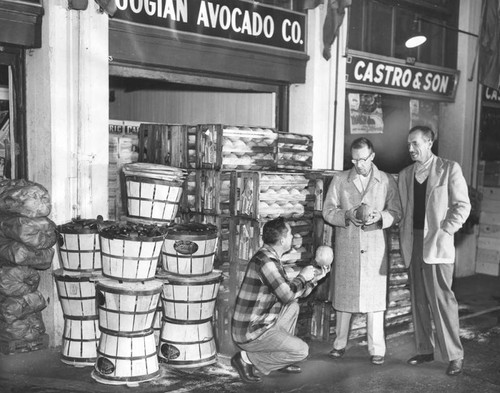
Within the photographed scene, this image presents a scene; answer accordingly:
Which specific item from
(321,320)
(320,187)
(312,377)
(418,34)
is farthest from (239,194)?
(418,34)

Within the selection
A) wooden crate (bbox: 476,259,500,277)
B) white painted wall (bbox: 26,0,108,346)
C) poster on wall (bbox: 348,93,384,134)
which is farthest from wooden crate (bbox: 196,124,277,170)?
wooden crate (bbox: 476,259,500,277)

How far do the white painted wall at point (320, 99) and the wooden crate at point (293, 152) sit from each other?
3.82 ft

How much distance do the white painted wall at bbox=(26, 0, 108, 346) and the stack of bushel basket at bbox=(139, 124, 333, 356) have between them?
3.30ft

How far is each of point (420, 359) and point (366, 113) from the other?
15.1 feet

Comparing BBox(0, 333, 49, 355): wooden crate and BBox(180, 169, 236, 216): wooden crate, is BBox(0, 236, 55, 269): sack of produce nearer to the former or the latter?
BBox(0, 333, 49, 355): wooden crate

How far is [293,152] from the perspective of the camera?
8562 mm

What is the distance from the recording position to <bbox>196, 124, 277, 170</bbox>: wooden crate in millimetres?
7824

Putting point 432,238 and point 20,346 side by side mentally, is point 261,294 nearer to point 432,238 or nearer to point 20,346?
point 432,238

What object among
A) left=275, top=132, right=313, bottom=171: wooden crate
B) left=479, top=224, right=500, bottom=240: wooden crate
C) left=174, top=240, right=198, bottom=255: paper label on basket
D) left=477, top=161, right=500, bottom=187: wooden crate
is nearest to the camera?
left=174, top=240, right=198, bottom=255: paper label on basket

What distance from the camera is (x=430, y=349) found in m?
7.51

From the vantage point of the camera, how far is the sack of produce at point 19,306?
7250 mm

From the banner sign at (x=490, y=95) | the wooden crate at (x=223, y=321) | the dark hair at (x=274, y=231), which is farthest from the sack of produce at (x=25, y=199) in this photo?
the banner sign at (x=490, y=95)

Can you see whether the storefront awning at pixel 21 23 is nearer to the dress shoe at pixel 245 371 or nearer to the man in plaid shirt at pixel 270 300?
the man in plaid shirt at pixel 270 300

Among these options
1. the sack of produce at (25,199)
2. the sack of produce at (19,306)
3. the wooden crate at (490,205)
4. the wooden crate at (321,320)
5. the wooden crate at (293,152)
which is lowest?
the wooden crate at (321,320)
